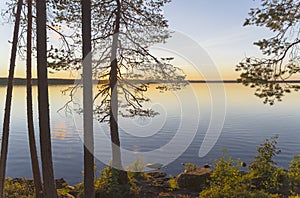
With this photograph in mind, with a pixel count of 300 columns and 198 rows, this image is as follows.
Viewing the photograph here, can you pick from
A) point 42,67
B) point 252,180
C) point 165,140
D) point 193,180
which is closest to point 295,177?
point 252,180

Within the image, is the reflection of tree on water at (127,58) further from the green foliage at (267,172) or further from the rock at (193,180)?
the green foliage at (267,172)

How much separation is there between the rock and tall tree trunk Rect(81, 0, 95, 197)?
478 cm

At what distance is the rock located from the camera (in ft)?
31.6

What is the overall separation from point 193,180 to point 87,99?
5690mm

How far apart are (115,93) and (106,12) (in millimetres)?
2509

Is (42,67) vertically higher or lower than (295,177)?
higher

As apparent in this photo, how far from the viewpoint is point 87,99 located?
219 inches

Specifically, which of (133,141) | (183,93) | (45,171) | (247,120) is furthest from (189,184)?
(247,120)

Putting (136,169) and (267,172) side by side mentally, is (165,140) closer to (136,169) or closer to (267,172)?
(136,169)

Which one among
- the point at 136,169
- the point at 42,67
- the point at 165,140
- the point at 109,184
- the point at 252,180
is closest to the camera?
the point at 42,67

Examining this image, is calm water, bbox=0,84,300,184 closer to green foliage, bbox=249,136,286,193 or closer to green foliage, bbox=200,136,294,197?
green foliage, bbox=249,136,286,193

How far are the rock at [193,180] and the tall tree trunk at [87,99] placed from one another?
478cm

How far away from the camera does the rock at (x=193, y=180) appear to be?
964 cm

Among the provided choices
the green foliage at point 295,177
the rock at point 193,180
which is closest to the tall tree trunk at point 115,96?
the rock at point 193,180
